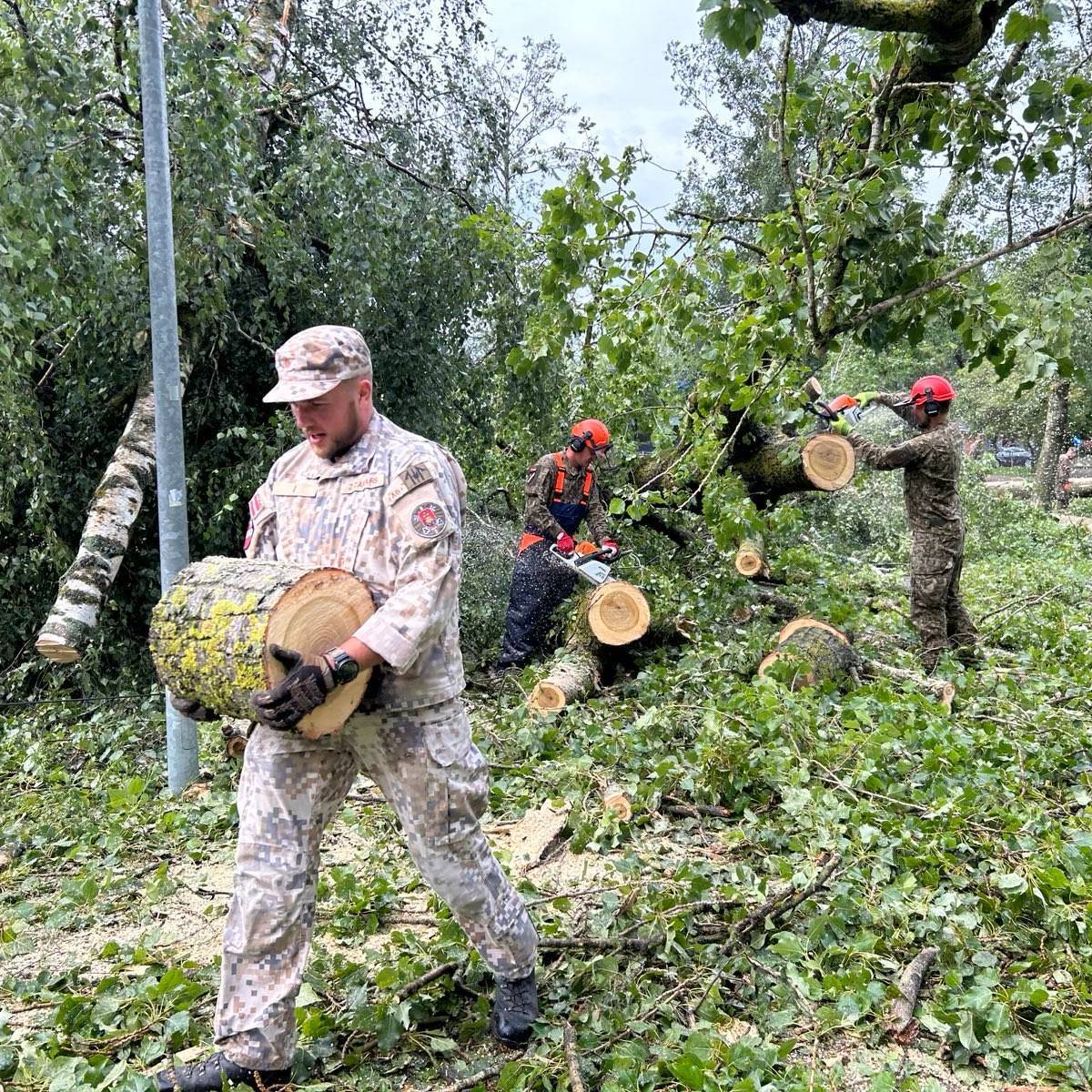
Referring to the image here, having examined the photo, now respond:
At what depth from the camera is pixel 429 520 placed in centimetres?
228

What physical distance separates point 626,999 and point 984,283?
3.41 m

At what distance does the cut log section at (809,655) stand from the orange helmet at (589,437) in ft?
6.49

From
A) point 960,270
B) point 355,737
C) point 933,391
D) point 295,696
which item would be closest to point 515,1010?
point 355,737

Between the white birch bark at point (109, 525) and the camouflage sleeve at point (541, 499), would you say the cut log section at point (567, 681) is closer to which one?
the camouflage sleeve at point (541, 499)

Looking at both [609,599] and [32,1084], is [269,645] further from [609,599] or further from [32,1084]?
[609,599]

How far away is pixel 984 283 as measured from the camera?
397cm

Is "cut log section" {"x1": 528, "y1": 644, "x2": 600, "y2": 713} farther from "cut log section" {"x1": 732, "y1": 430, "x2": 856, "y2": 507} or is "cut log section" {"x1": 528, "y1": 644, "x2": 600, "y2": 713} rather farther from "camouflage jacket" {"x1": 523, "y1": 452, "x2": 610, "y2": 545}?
"cut log section" {"x1": 732, "y1": 430, "x2": 856, "y2": 507}

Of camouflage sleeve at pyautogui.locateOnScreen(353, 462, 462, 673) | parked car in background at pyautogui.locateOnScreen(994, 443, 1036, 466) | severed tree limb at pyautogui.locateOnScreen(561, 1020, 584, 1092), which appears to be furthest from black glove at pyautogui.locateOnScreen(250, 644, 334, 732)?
parked car in background at pyautogui.locateOnScreen(994, 443, 1036, 466)

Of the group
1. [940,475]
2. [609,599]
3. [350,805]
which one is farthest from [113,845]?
[940,475]

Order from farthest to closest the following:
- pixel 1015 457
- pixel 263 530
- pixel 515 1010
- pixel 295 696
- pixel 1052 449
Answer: pixel 1015 457 → pixel 1052 449 → pixel 263 530 → pixel 515 1010 → pixel 295 696

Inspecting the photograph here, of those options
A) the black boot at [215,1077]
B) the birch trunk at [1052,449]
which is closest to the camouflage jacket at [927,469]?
the black boot at [215,1077]

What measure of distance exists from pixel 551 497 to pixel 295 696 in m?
4.78

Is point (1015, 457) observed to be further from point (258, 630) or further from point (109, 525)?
point (258, 630)

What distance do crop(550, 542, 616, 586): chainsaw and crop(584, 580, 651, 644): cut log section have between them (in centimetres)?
15
